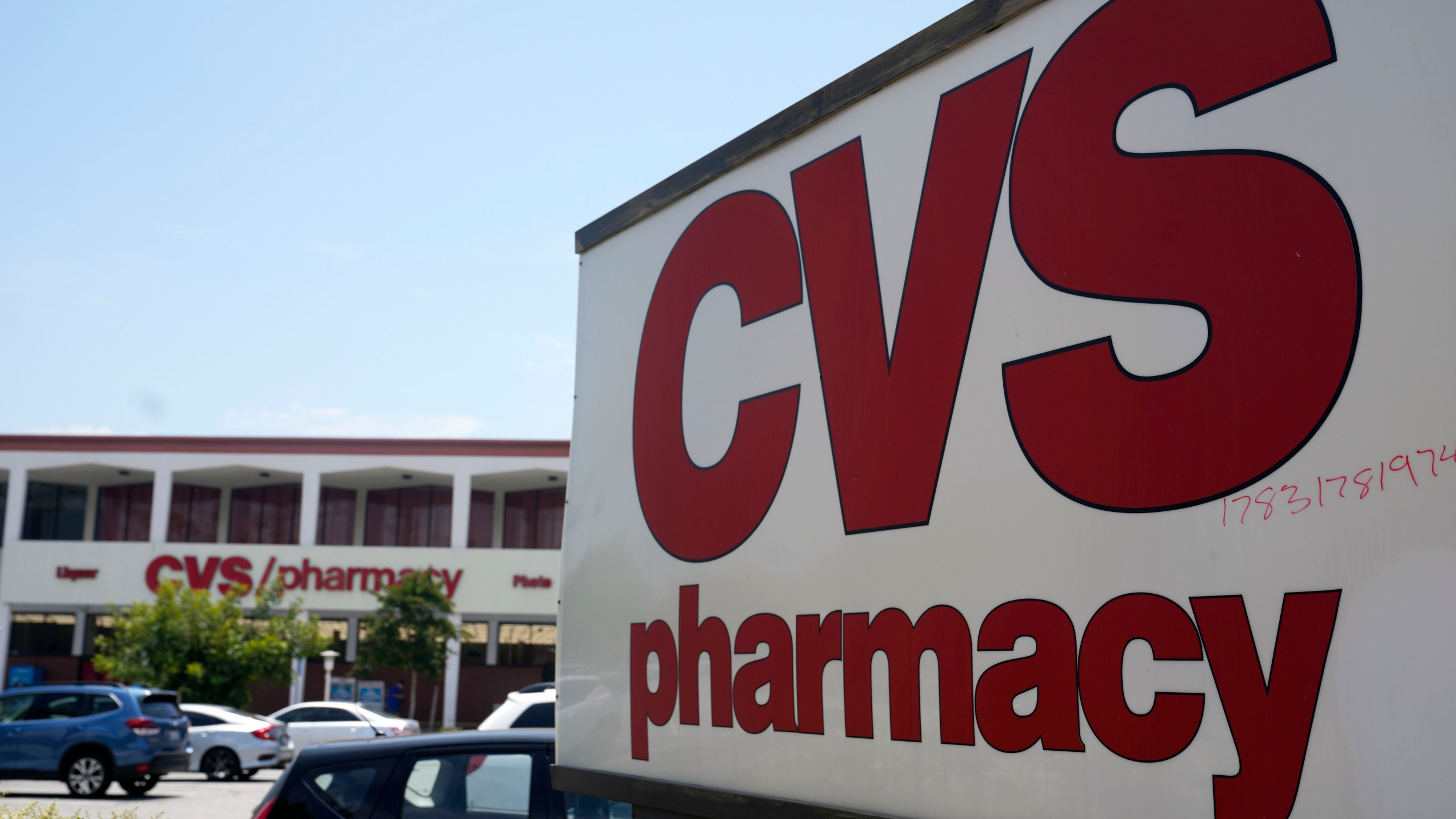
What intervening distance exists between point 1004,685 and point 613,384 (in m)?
2.25

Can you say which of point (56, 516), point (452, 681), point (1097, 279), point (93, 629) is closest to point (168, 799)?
point (1097, 279)

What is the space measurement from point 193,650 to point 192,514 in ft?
52.8

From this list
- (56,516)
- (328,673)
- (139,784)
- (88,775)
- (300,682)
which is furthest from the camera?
(56,516)

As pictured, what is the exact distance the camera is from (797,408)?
3.37 meters

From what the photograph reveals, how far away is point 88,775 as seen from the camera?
16500 millimetres

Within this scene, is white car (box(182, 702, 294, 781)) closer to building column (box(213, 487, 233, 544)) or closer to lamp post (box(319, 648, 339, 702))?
lamp post (box(319, 648, 339, 702))

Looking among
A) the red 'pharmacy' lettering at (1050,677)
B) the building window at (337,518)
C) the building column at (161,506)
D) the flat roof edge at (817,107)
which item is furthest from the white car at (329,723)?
the red 'pharmacy' lettering at (1050,677)

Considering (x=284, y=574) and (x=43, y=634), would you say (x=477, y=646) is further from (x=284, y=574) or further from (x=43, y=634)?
(x=43, y=634)

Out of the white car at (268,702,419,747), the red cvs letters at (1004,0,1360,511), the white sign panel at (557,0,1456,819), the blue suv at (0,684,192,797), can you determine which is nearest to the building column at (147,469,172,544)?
the white car at (268,702,419,747)

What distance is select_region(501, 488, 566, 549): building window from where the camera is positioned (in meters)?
40.0

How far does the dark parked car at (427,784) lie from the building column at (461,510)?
31.7m

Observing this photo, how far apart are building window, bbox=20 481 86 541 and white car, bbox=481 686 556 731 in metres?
39.1

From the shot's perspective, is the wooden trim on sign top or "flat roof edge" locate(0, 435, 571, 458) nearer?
the wooden trim on sign top

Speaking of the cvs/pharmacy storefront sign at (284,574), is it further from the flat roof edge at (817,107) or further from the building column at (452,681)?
the flat roof edge at (817,107)
